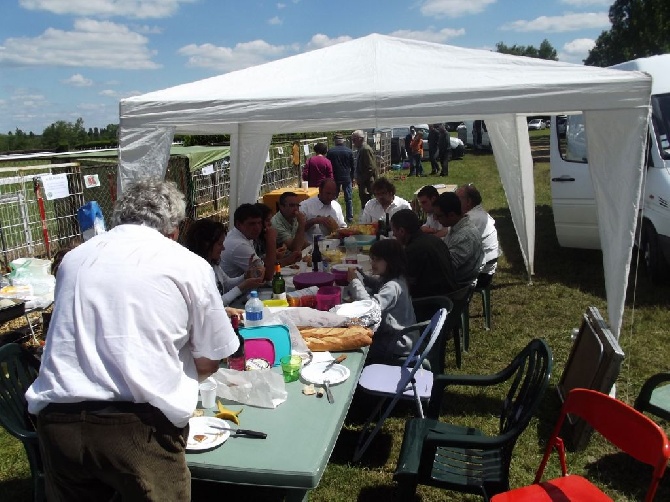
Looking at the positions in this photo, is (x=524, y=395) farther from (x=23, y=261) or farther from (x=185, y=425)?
(x=23, y=261)

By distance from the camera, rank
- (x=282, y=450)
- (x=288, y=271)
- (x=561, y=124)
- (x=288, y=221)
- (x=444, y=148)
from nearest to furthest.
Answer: (x=282, y=450) < (x=288, y=271) < (x=288, y=221) < (x=561, y=124) < (x=444, y=148)

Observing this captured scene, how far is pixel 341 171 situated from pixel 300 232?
6641 mm

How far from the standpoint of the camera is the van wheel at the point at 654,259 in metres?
6.07

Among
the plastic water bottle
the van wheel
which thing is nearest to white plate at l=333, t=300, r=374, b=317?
the plastic water bottle

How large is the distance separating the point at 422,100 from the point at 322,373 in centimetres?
187

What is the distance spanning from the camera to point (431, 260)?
13.3ft

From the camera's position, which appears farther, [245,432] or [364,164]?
[364,164]

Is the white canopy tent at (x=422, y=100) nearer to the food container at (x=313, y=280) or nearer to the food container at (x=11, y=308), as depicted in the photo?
the food container at (x=313, y=280)

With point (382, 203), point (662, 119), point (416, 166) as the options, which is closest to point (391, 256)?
point (382, 203)

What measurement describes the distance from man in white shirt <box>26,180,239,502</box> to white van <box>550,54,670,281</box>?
4.35 meters

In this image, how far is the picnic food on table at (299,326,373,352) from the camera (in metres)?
2.93

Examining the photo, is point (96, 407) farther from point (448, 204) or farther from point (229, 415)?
point (448, 204)

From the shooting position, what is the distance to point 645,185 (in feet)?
20.0

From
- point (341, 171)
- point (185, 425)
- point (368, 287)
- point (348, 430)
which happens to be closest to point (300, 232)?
point (368, 287)
